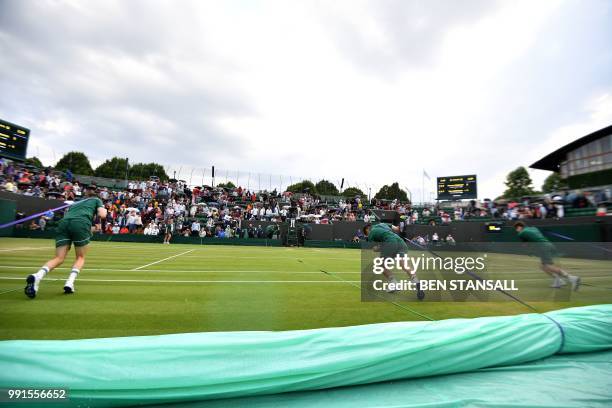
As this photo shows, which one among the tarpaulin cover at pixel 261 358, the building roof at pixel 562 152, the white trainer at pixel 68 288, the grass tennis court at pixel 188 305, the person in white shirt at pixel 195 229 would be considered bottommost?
the grass tennis court at pixel 188 305

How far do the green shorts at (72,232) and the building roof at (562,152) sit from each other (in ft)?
185

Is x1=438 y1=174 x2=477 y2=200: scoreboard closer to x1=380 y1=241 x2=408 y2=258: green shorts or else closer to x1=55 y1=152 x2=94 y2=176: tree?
x1=380 y1=241 x2=408 y2=258: green shorts

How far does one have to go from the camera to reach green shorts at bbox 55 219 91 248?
5.36 meters

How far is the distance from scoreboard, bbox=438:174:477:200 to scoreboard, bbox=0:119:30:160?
4307 centimetres

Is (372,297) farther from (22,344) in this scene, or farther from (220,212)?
(220,212)

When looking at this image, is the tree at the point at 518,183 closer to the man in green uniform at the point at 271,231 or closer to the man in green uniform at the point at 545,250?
the man in green uniform at the point at 271,231

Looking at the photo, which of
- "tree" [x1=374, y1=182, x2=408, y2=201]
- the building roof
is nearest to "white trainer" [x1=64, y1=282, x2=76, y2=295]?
the building roof

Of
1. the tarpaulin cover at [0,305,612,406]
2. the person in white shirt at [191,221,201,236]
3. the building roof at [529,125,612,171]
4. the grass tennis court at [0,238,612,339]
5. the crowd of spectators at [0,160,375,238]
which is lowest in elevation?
the grass tennis court at [0,238,612,339]

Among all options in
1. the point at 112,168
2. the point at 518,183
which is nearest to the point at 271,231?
the point at 112,168

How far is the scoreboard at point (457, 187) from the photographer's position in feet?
113

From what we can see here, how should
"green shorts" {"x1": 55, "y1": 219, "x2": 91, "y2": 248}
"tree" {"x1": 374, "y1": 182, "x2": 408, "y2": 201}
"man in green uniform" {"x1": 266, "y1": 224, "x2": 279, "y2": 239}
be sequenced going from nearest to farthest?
"green shorts" {"x1": 55, "y1": 219, "x2": 91, "y2": 248} → "man in green uniform" {"x1": 266, "y1": 224, "x2": 279, "y2": 239} → "tree" {"x1": 374, "y1": 182, "x2": 408, "y2": 201}

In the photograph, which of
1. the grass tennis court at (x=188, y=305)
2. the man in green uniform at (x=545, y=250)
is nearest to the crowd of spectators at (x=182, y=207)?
the grass tennis court at (x=188, y=305)

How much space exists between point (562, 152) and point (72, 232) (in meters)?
64.9

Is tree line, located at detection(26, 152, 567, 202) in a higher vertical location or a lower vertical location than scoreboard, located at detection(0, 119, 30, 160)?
higher
